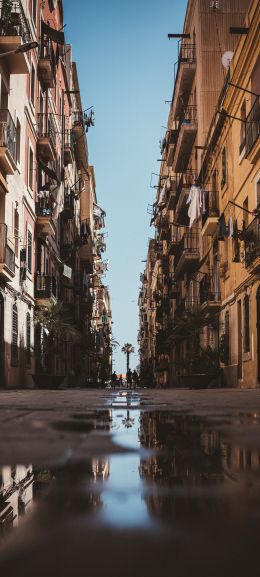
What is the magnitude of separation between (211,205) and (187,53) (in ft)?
39.6

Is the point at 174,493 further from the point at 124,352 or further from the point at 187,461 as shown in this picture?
the point at 124,352

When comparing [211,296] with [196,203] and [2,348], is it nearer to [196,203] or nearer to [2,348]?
[196,203]

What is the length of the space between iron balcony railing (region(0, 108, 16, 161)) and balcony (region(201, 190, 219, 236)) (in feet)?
34.6

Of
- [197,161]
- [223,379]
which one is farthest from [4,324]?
[197,161]

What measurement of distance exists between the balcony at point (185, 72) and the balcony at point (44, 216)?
11.3 m

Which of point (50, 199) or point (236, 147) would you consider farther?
point (50, 199)

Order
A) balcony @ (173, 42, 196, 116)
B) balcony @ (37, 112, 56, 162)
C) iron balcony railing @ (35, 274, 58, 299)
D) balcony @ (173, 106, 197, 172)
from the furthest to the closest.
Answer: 1. balcony @ (173, 106, 197, 172)
2. balcony @ (173, 42, 196, 116)
3. balcony @ (37, 112, 56, 162)
4. iron balcony railing @ (35, 274, 58, 299)

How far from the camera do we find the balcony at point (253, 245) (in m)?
20.2

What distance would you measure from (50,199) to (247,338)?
37.0ft

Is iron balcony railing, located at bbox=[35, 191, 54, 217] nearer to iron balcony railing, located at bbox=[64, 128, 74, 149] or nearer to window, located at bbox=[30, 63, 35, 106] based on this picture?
window, located at bbox=[30, 63, 35, 106]

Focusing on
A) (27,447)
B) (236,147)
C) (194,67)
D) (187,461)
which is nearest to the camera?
(187,461)

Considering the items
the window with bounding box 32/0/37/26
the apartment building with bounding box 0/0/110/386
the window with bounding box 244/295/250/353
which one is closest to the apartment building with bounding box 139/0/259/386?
the window with bounding box 244/295/250/353

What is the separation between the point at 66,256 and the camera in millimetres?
41094

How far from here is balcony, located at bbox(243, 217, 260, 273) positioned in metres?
20.2
